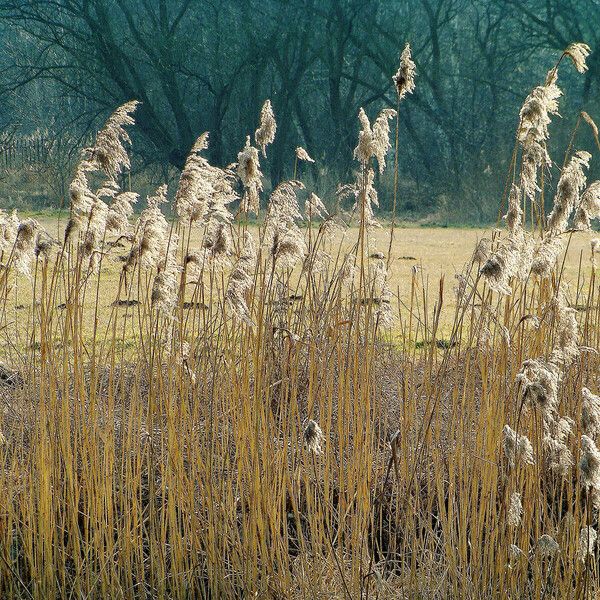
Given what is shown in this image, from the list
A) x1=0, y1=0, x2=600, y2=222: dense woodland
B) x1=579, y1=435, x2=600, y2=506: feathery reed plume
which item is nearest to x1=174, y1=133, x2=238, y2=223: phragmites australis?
x1=579, y1=435, x2=600, y2=506: feathery reed plume

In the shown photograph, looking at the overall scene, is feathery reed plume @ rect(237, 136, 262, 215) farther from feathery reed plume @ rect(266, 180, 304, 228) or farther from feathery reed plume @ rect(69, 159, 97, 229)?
feathery reed plume @ rect(69, 159, 97, 229)

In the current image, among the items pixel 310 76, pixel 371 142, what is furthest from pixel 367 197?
pixel 310 76

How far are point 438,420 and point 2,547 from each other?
1019 millimetres

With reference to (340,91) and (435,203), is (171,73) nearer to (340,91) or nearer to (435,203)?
(340,91)

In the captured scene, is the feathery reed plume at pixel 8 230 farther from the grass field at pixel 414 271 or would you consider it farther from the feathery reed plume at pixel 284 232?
the grass field at pixel 414 271

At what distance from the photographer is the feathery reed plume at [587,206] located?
2.05m

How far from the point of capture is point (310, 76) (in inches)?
590

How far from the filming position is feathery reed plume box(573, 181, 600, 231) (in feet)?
6.72

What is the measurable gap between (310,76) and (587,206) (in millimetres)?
13325

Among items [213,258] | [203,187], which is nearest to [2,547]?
[213,258]

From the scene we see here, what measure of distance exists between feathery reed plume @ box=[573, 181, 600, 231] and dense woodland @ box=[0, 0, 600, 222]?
38.5 feet

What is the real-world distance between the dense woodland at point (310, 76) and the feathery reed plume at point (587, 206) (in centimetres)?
1172

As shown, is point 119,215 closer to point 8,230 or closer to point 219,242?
point 219,242

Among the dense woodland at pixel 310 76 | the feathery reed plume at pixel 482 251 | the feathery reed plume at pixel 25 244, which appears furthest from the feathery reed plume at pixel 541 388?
the dense woodland at pixel 310 76
